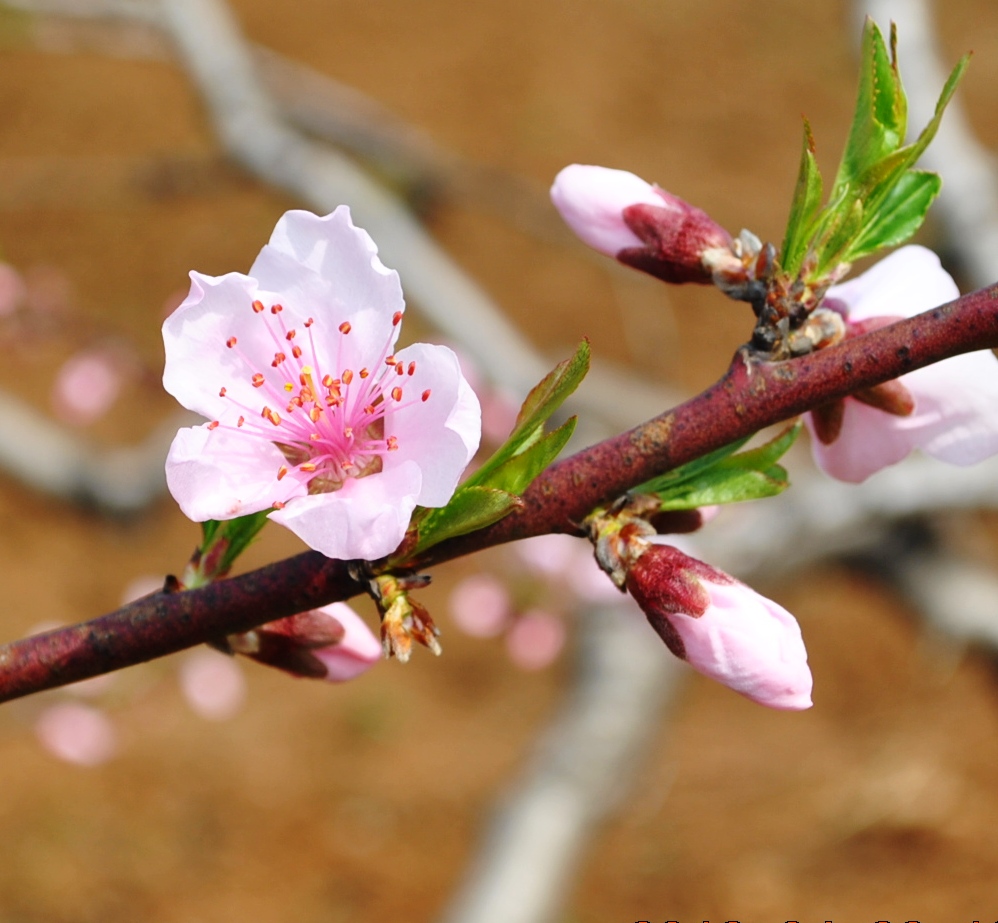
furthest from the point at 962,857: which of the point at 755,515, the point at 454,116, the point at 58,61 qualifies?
the point at 58,61

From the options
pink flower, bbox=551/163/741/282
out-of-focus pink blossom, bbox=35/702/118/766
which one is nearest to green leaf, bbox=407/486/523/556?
pink flower, bbox=551/163/741/282

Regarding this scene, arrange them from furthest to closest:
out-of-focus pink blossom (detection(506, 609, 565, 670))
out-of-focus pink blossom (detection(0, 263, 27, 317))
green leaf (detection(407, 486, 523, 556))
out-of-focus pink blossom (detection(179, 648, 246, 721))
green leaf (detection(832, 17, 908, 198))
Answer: out-of-focus pink blossom (detection(179, 648, 246, 721)), out-of-focus pink blossom (detection(0, 263, 27, 317)), out-of-focus pink blossom (detection(506, 609, 565, 670)), green leaf (detection(832, 17, 908, 198)), green leaf (detection(407, 486, 523, 556))

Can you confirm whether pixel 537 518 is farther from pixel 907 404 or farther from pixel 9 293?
pixel 9 293

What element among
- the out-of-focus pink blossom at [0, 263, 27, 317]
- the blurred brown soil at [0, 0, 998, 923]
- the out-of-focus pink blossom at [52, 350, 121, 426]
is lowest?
the blurred brown soil at [0, 0, 998, 923]

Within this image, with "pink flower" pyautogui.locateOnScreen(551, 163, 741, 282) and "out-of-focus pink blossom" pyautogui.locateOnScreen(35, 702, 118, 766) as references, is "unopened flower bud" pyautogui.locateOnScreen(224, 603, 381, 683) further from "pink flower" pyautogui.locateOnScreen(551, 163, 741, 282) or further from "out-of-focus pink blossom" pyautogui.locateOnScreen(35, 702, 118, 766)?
"out-of-focus pink blossom" pyautogui.locateOnScreen(35, 702, 118, 766)

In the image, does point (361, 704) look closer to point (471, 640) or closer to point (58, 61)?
point (471, 640)

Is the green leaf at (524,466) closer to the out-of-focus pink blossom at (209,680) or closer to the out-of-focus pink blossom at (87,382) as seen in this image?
the out-of-focus pink blossom at (209,680)
